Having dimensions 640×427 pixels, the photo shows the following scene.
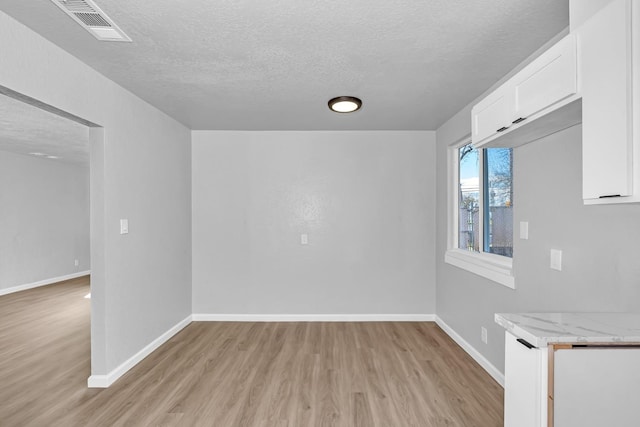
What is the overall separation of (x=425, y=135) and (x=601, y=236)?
284 centimetres

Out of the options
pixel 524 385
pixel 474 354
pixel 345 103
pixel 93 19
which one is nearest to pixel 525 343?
pixel 524 385

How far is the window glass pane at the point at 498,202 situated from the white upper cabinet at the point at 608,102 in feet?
4.89

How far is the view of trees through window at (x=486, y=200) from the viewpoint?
9.43ft

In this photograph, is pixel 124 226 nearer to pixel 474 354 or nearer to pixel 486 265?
pixel 486 265

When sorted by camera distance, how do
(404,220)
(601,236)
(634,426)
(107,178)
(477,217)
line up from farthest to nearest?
(404,220)
(477,217)
(107,178)
(601,236)
(634,426)

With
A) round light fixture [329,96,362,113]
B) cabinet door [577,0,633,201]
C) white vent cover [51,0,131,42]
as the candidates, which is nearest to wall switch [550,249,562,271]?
cabinet door [577,0,633,201]

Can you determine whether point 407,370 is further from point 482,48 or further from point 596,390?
point 482,48

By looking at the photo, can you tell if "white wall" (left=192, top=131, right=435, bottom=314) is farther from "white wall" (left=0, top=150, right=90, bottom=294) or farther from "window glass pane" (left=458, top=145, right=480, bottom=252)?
"white wall" (left=0, top=150, right=90, bottom=294)

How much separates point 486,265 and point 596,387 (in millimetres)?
1787

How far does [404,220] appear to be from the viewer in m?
4.34

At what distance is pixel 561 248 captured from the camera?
6.77ft

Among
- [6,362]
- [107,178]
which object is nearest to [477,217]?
[107,178]

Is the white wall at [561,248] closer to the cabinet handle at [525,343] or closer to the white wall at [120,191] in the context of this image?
the cabinet handle at [525,343]

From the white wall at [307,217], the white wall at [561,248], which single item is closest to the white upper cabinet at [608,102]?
the white wall at [561,248]
